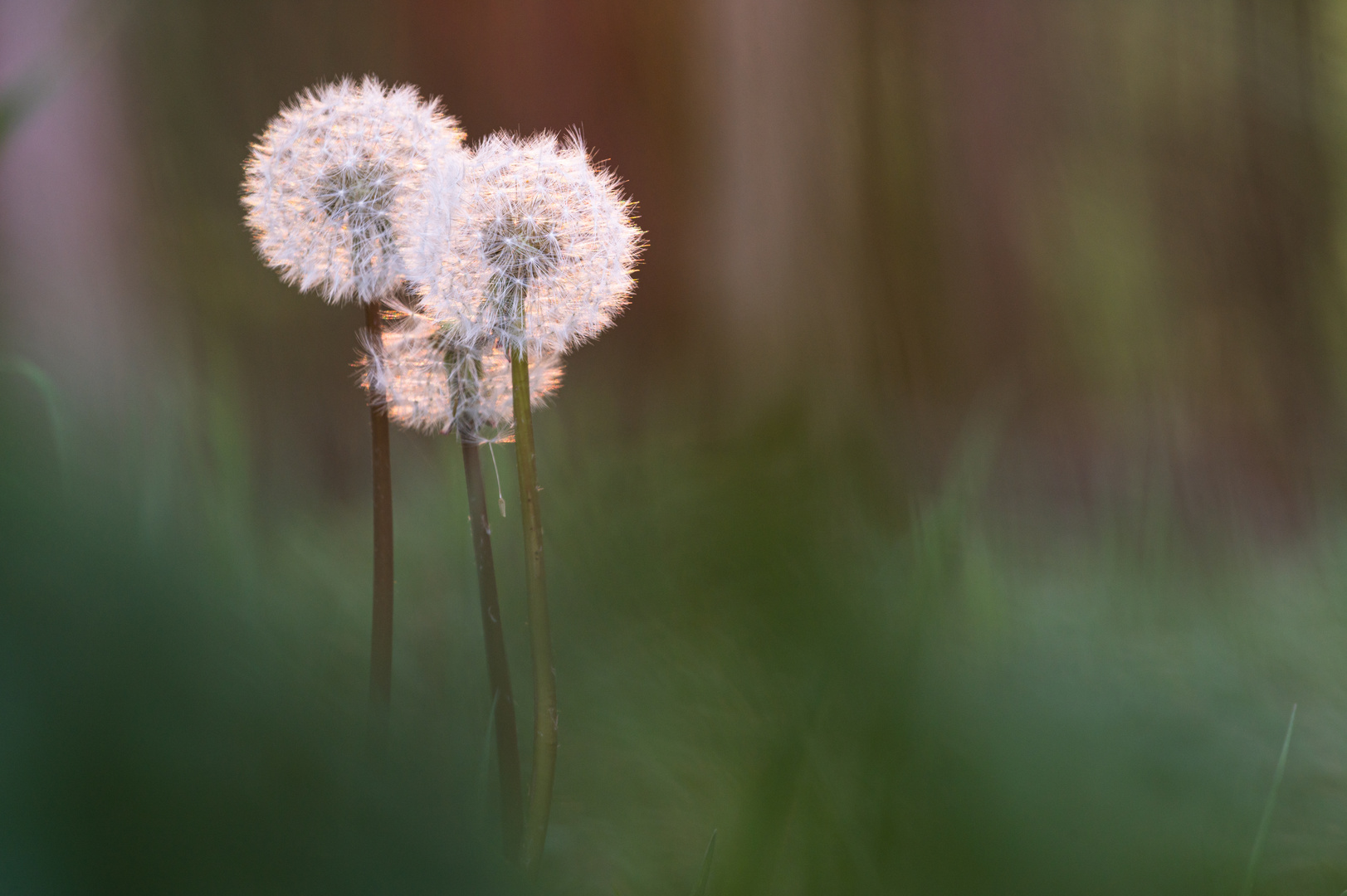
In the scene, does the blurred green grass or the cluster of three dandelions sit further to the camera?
the cluster of three dandelions

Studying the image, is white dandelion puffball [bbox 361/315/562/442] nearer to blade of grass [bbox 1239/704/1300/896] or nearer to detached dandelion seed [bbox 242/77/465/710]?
detached dandelion seed [bbox 242/77/465/710]

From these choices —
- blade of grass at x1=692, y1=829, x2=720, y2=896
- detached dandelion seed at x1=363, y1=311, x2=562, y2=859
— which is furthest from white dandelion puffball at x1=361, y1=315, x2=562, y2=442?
blade of grass at x1=692, y1=829, x2=720, y2=896

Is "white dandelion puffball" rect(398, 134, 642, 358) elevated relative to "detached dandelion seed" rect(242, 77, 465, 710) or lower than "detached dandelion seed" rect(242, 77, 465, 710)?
lower

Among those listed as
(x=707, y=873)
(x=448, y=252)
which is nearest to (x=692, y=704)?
(x=707, y=873)

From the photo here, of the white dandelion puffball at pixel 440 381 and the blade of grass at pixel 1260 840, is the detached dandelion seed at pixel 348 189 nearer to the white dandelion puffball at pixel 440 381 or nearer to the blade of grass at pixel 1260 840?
the white dandelion puffball at pixel 440 381

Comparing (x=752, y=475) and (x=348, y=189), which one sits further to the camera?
(x=348, y=189)

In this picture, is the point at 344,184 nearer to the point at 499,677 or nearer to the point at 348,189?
the point at 348,189

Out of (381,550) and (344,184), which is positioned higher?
(344,184)

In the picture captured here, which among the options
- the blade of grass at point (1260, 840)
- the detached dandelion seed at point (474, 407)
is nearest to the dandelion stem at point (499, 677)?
the detached dandelion seed at point (474, 407)
